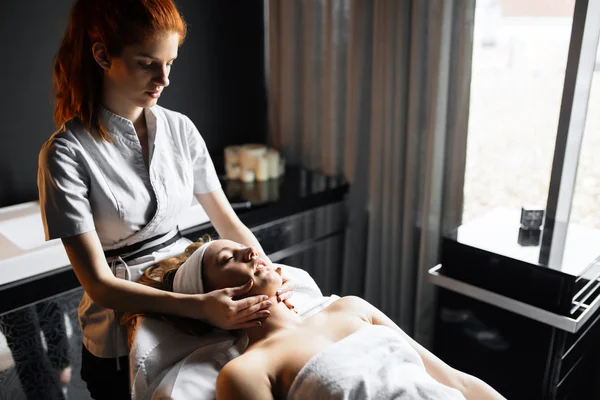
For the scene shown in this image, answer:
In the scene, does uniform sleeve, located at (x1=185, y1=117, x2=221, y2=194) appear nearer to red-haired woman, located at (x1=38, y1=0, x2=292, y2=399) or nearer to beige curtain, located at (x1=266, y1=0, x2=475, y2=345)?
red-haired woman, located at (x1=38, y1=0, x2=292, y2=399)

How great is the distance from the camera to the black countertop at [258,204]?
5.51ft

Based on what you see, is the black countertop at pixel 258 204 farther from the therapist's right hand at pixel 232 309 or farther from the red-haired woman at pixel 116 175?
the therapist's right hand at pixel 232 309

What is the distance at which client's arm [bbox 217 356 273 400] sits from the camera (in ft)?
3.56

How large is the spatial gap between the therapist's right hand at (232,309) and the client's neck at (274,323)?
4cm

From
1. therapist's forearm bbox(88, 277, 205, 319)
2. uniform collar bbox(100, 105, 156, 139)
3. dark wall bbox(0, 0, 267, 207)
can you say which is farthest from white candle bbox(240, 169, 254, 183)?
therapist's forearm bbox(88, 277, 205, 319)

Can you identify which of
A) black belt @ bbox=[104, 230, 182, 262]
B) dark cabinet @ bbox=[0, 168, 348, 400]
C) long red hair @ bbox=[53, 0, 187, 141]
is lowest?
dark cabinet @ bbox=[0, 168, 348, 400]

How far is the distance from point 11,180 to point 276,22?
142 cm

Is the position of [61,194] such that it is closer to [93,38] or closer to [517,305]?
[93,38]

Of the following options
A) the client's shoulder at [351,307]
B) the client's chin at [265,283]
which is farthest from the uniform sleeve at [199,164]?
the client's shoulder at [351,307]

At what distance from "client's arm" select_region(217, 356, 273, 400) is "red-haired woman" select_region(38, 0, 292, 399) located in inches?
4.9

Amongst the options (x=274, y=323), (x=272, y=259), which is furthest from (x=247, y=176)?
(x=274, y=323)

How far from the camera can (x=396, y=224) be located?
2361 millimetres

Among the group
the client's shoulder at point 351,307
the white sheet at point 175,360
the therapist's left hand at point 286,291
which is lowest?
the white sheet at point 175,360

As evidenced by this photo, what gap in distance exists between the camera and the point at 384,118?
2.30 metres
